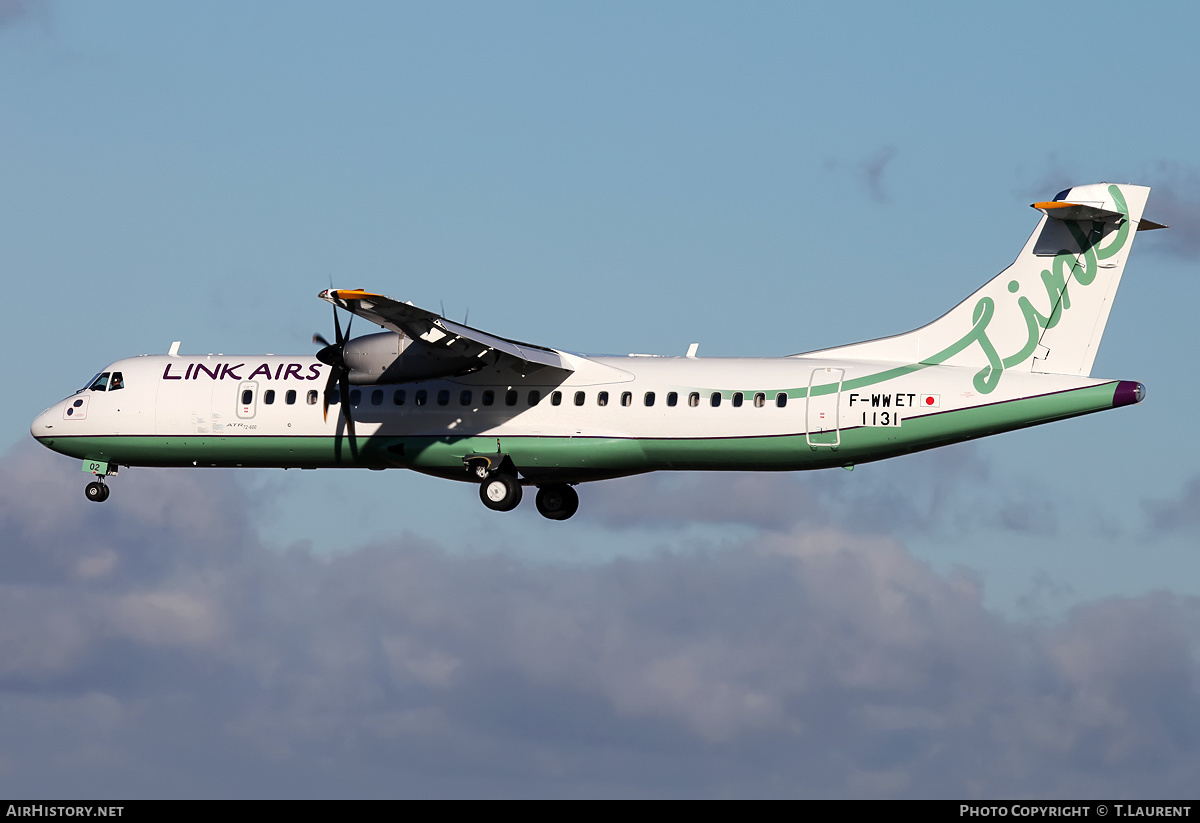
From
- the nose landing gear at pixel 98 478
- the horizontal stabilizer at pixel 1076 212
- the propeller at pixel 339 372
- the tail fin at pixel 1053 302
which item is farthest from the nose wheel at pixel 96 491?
the horizontal stabilizer at pixel 1076 212

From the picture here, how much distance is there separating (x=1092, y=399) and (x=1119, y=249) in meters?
2.77

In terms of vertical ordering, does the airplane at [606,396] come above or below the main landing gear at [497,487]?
above

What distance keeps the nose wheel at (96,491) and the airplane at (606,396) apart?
52 mm

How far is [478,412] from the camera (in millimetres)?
31641

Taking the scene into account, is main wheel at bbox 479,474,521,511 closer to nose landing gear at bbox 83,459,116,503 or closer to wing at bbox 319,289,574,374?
wing at bbox 319,289,574,374

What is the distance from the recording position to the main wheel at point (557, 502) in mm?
34250

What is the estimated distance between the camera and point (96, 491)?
3412cm

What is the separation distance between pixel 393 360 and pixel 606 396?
399cm

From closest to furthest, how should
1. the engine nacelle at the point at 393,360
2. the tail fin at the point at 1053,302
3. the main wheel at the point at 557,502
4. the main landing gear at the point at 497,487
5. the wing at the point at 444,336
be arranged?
1. the wing at the point at 444,336
2. the tail fin at the point at 1053,302
3. the engine nacelle at the point at 393,360
4. the main landing gear at the point at 497,487
5. the main wheel at the point at 557,502

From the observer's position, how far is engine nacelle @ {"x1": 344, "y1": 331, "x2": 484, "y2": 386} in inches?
1194

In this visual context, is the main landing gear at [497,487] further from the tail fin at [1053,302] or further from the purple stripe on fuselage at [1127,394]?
the purple stripe on fuselage at [1127,394]

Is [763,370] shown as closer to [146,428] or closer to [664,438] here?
[664,438]
